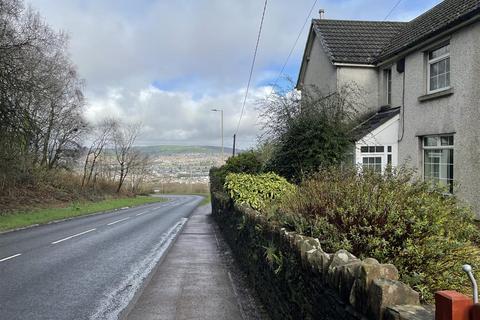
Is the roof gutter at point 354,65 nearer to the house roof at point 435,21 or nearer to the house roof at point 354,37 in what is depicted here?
the house roof at point 354,37

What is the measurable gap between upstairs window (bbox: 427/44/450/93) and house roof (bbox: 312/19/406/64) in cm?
486

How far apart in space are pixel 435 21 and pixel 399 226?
44.6 ft

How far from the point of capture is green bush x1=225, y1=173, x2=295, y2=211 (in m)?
11.5

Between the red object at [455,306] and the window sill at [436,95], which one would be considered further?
the window sill at [436,95]

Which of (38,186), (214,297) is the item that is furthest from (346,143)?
(38,186)

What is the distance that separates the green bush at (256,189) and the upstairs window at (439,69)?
645 centimetres

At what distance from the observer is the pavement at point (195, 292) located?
7137 millimetres

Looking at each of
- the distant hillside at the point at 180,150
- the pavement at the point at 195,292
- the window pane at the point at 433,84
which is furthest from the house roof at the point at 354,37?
the distant hillside at the point at 180,150

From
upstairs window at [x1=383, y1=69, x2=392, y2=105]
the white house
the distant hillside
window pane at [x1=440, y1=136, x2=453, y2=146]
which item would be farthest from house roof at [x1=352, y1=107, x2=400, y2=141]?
the distant hillside

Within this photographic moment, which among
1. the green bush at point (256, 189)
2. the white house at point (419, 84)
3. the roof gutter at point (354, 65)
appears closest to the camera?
the green bush at point (256, 189)

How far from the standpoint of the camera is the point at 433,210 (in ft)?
17.4

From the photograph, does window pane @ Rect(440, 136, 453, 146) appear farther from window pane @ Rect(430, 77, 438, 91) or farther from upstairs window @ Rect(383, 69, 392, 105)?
upstairs window @ Rect(383, 69, 392, 105)

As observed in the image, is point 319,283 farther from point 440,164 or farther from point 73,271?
point 440,164

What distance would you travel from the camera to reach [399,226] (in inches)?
200
